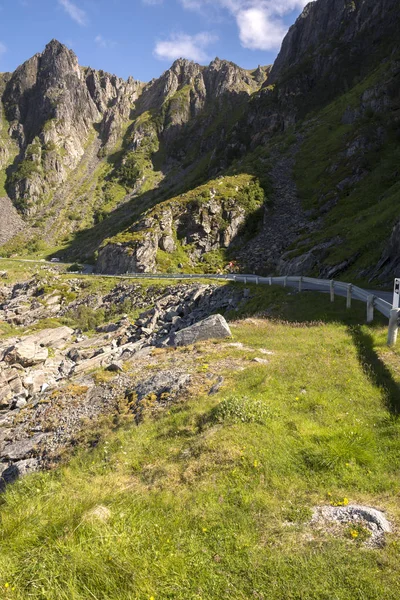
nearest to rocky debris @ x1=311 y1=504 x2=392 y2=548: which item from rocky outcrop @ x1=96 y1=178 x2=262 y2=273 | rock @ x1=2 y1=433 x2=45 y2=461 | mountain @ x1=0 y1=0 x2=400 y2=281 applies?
rock @ x1=2 y1=433 x2=45 y2=461

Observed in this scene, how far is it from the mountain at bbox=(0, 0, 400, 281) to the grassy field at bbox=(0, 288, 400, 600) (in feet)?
60.1

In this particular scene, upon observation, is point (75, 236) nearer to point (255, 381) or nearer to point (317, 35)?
point (317, 35)

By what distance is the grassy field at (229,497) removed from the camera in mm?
4031

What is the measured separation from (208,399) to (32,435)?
6.82 meters

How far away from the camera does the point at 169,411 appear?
386 inches

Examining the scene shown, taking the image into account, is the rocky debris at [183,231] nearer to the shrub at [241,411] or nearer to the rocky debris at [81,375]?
the rocky debris at [81,375]

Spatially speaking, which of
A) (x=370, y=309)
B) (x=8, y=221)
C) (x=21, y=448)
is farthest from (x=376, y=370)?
(x=8, y=221)

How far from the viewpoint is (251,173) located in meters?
74.9

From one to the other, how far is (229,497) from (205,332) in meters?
10.8

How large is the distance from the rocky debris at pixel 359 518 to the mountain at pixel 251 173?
21279mm

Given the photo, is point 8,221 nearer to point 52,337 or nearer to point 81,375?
point 52,337

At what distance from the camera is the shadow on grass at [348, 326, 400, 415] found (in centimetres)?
824

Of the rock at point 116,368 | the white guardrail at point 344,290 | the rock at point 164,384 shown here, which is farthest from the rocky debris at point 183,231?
the rock at point 164,384

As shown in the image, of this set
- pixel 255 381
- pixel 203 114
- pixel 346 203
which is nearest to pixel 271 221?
pixel 346 203
